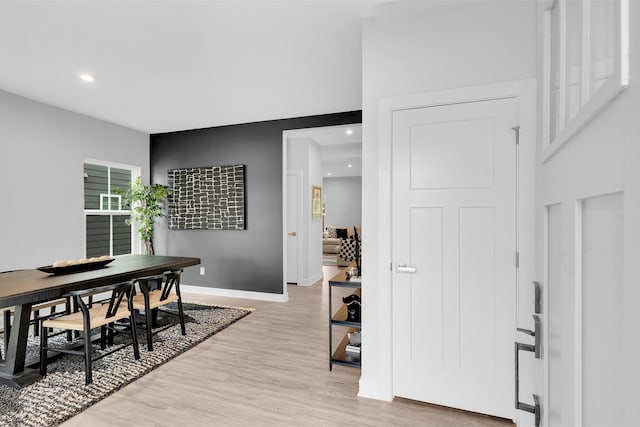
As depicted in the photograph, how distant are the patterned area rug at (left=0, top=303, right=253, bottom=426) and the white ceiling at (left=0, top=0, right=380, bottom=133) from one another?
254 centimetres

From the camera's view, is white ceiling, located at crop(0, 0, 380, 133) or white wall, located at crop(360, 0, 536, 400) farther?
white ceiling, located at crop(0, 0, 380, 133)

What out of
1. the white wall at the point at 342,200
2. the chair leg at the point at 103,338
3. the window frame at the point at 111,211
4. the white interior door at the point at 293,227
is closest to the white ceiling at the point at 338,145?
the white wall at the point at 342,200

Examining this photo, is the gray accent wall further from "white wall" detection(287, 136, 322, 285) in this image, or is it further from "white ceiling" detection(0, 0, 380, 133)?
"white wall" detection(287, 136, 322, 285)

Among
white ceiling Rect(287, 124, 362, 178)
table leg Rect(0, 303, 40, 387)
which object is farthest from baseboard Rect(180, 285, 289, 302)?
table leg Rect(0, 303, 40, 387)

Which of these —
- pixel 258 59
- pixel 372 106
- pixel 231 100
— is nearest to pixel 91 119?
pixel 231 100

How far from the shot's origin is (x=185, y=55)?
2752 mm

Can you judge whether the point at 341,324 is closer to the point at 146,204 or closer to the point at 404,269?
the point at 404,269

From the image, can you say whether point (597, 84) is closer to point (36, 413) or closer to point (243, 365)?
point (243, 365)

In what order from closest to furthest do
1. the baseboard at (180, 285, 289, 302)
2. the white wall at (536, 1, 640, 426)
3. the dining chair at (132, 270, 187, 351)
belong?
the white wall at (536, 1, 640, 426) → the dining chair at (132, 270, 187, 351) → the baseboard at (180, 285, 289, 302)

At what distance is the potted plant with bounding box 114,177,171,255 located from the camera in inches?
195

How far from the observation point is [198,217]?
5.09m

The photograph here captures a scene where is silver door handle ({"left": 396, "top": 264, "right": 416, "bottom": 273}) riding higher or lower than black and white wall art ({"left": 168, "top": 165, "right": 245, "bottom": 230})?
lower

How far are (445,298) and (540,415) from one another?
1.28 m

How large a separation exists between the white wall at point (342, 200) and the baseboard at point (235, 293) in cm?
642
